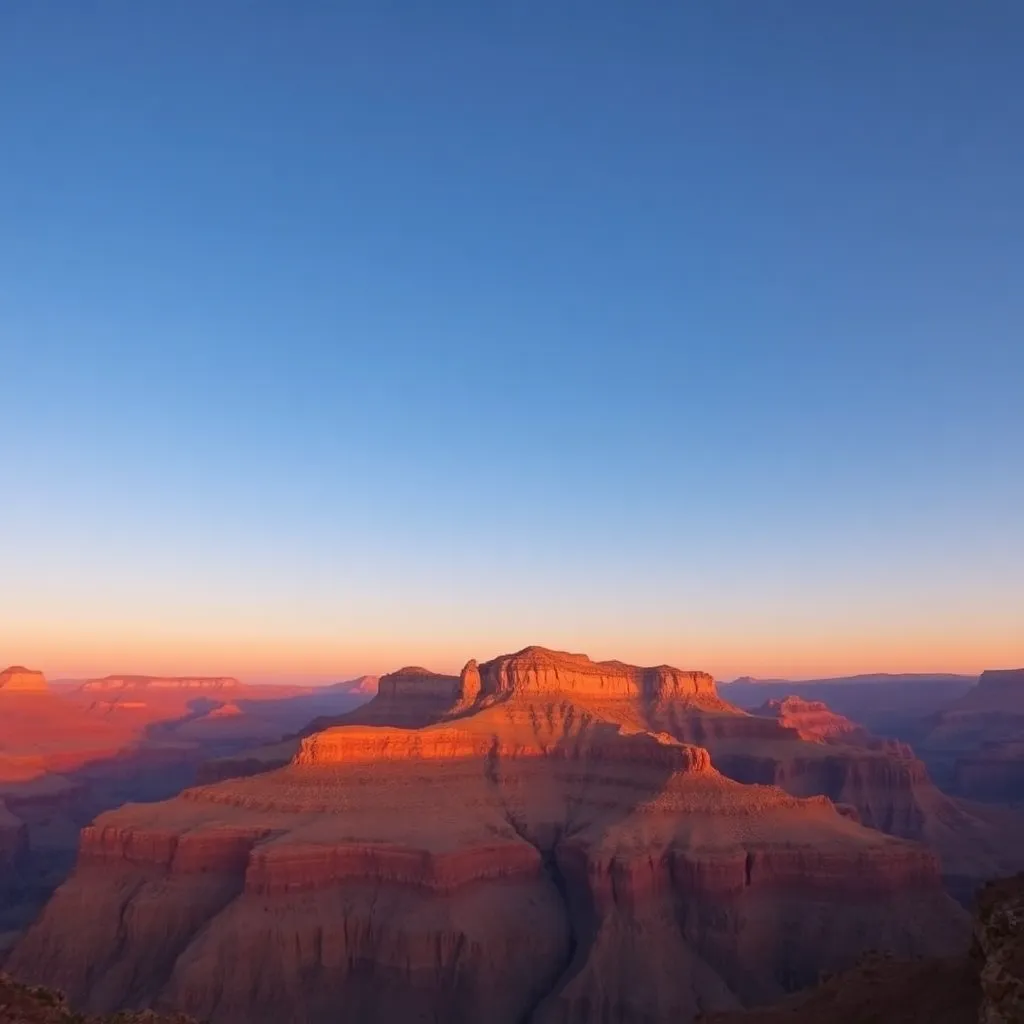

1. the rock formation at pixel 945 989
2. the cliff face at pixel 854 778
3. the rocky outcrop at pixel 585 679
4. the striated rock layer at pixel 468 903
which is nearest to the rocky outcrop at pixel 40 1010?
the rock formation at pixel 945 989

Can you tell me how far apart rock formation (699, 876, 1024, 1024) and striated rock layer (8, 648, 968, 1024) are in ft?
120

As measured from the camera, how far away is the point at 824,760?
14425 centimetres

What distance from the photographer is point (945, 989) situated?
100 ft

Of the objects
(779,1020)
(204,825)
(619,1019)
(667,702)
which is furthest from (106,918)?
(667,702)

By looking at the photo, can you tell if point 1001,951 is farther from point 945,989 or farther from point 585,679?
point 585,679

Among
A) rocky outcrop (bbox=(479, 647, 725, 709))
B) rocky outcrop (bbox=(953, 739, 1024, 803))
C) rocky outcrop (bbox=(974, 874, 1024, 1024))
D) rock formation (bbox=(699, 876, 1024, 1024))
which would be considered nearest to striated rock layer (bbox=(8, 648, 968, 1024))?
rocky outcrop (bbox=(479, 647, 725, 709))

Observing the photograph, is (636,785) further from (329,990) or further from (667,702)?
(667,702)

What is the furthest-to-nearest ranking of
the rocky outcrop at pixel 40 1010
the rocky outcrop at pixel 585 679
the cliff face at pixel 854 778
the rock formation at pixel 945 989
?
1. the cliff face at pixel 854 778
2. the rocky outcrop at pixel 585 679
3. the rocky outcrop at pixel 40 1010
4. the rock formation at pixel 945 989

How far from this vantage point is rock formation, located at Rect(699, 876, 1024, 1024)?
962 inches

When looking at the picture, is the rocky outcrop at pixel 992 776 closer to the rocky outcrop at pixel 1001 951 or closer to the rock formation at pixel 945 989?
the rock formation at pixel 945 989

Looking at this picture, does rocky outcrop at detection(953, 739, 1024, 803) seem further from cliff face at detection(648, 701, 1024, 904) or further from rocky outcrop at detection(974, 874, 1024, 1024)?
rocky outcrop at detection(974, 874, 1024, 1024)

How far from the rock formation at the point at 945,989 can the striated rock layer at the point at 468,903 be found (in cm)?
3648

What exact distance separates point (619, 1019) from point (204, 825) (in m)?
40.0

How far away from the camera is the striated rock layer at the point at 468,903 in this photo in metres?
71.1
